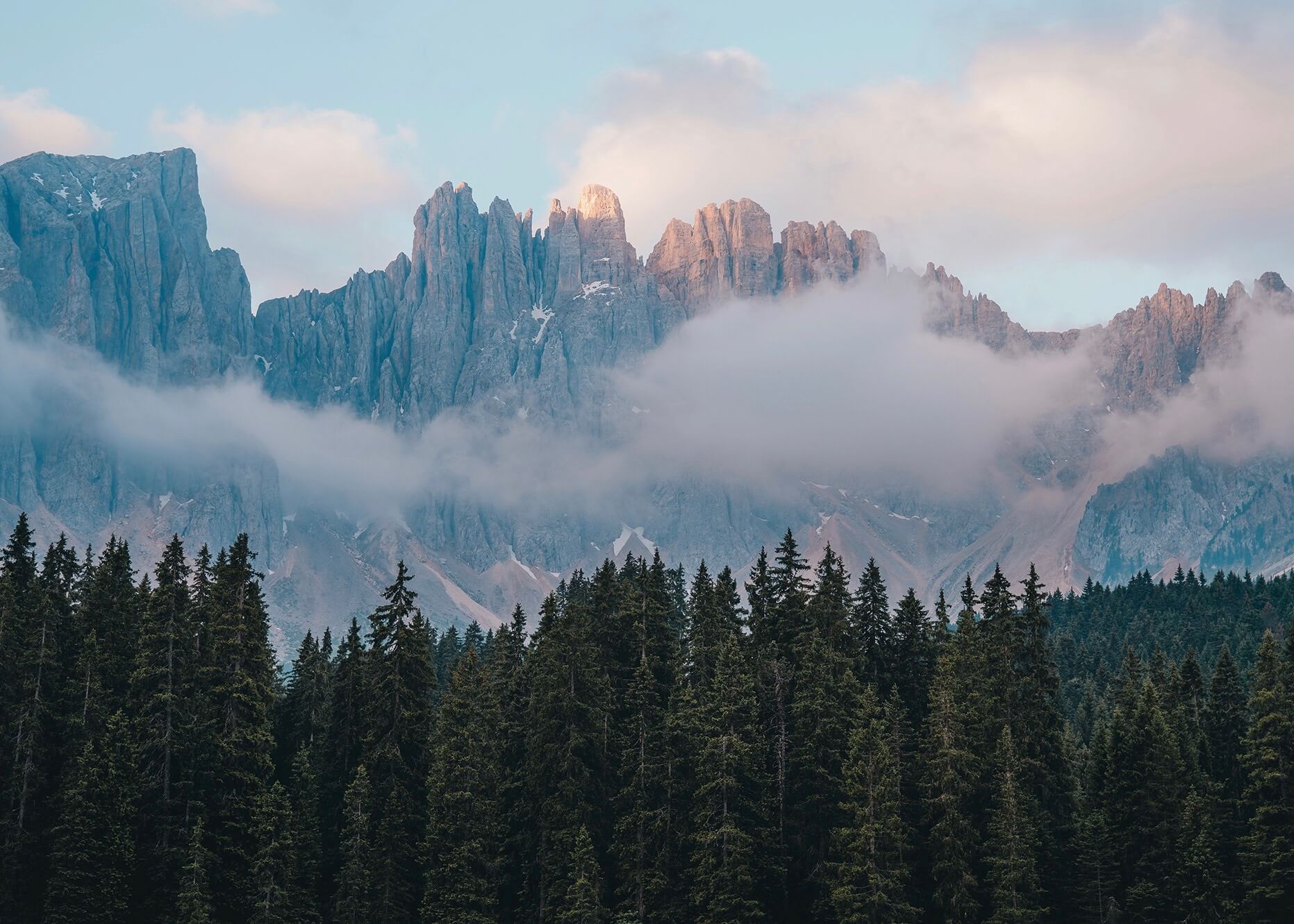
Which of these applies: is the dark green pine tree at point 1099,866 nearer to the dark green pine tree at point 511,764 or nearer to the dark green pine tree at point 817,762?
the dark green pine tree at point 817,762

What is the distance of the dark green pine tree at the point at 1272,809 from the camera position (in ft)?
239

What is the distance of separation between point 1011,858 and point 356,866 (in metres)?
36.3

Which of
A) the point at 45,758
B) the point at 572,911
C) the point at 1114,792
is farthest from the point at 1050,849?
the point at 45,758

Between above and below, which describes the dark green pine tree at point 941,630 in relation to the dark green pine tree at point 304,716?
above

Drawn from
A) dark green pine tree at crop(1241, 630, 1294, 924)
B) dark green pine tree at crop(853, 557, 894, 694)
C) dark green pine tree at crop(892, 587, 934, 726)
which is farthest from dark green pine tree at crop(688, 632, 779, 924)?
dark green pine tree at crop(1241, 630, 1294, 924)

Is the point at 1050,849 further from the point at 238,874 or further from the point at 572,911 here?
the point at 238,874

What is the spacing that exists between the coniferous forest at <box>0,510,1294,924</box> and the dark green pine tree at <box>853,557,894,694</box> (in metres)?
1.29

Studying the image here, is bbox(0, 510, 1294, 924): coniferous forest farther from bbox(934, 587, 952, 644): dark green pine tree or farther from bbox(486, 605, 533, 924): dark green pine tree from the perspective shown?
bbox(934, 587, 952, 644): dark green pine tree

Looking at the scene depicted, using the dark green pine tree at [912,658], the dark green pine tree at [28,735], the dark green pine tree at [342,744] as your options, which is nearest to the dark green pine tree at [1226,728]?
the dark green pine tree at [912,658]

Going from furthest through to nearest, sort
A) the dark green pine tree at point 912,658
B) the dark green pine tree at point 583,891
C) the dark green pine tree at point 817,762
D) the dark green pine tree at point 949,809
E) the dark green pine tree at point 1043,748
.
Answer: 1. the dark green pine tree at point 912,658
2. the dark green pine tree at point 1043,748
3. the dark green pine tree at point 817,762
4. the dark green pine tree at point 583,891
5. the dark green pine tree at point 949,809

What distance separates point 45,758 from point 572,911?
3173 cm

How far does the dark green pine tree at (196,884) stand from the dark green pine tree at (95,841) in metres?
3.46

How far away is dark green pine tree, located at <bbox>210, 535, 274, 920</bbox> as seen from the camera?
3100 inches

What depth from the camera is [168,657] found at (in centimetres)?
8125
